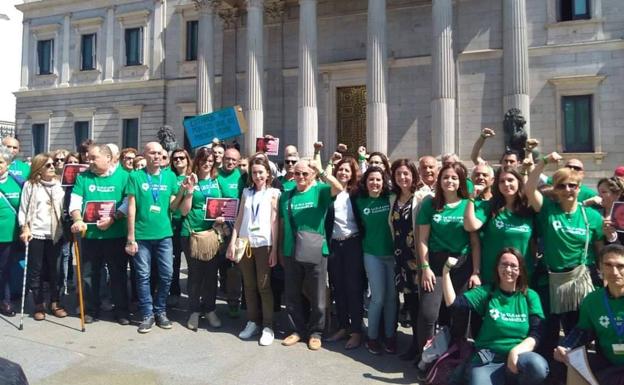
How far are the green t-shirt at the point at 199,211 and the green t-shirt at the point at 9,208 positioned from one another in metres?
2.35

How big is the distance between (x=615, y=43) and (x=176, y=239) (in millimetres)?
18866

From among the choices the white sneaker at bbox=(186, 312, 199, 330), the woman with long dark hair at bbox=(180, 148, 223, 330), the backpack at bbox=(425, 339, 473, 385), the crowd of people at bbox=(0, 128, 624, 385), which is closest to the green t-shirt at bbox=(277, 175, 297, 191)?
the crowd of people at bbox=(0, 128, 624, 385)

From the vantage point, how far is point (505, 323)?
409 cm

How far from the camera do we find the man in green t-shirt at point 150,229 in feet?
19.7

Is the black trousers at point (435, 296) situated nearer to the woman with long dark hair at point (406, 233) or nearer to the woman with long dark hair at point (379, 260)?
the woman with long dark hair at point (406, 233)

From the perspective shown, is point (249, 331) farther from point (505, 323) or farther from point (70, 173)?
point (70, 173)

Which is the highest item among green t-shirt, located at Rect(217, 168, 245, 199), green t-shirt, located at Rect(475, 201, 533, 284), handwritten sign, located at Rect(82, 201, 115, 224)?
green t-shirt, located at Rect(217, 168, 245, 199)

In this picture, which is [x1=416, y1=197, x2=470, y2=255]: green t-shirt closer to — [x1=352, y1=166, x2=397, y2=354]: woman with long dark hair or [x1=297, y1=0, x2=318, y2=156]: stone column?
[x1=352, y1=166, x2=397, y2=354]: woman with long dark hair

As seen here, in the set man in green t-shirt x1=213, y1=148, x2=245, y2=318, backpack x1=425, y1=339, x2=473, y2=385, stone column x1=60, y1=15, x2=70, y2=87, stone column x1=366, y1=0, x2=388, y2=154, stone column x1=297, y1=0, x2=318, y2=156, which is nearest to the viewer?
backpack x1=425, y1=339, x2=473, y2=385

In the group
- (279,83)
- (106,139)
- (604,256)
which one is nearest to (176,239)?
(604,256)

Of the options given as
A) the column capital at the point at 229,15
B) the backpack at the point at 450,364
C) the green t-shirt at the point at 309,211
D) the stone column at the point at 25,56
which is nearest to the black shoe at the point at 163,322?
the green t-shirt at the point at 309,211

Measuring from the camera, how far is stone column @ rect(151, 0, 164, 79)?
2777 cm

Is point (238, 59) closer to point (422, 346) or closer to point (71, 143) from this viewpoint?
point (71, 143)

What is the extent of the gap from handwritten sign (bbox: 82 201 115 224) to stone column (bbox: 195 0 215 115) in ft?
57.7
